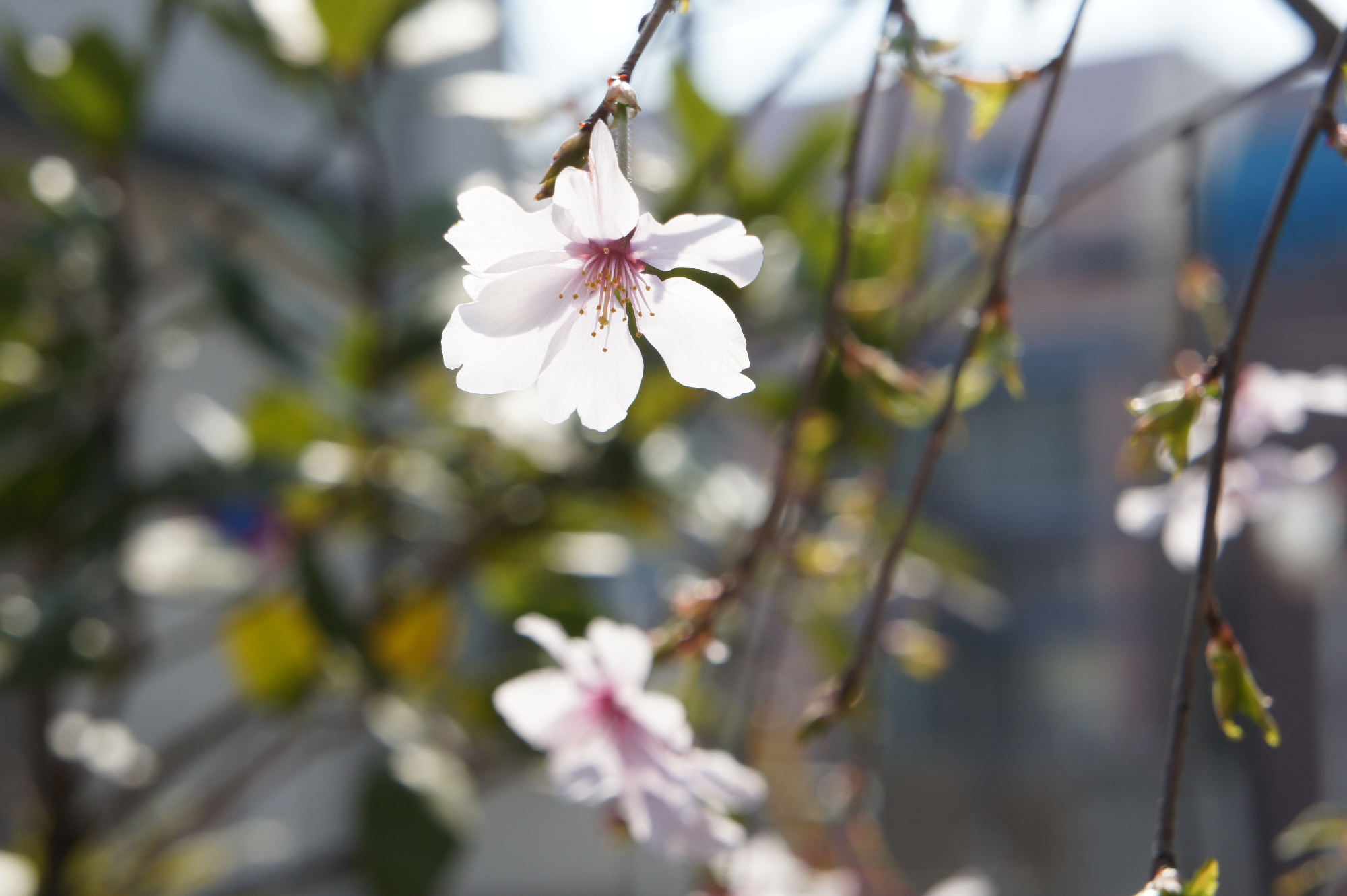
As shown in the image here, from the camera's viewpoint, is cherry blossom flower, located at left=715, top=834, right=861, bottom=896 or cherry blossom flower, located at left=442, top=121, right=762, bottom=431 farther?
cherry blossom flower, located at left=715, top=834, right=861, bottom=896

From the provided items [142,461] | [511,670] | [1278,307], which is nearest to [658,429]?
[511,670]

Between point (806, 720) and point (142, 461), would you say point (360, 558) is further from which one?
point (806, 720)

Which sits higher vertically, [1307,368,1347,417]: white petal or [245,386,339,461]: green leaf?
[245,386,339,461]: green leaf

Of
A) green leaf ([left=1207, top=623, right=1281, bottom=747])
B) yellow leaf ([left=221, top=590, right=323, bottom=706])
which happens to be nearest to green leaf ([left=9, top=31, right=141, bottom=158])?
yellow leaf ([left=221, top=590, right=323, bottom=706])

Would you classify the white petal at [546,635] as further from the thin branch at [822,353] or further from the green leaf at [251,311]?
the green leaf at [251,311]

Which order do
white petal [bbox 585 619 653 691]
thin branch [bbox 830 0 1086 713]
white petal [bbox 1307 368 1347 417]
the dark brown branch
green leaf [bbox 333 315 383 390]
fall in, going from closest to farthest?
the dark brown branch → thin branch [bbox 830 0 1086 713] → white petal [bbox 585 619 653 691] → white petal [bbox 1307 368 1347 417] → green leaf [bbox 333 315 383 390]

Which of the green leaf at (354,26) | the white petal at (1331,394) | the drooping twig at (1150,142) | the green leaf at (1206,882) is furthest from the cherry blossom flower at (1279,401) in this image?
the green leaf at (354,26)

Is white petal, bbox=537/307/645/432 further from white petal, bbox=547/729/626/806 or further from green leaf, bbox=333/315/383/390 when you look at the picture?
green leaf, bbox=333/315/383/390

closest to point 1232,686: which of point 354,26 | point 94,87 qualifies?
point 354,26
